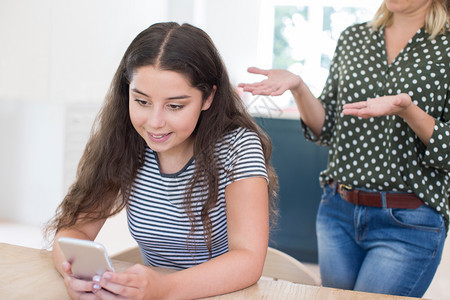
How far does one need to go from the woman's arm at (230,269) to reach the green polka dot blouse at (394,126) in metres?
0.47

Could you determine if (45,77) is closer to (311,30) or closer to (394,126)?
(311,30)

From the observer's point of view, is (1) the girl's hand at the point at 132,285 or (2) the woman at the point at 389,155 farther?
(2) the woman at the point at 389,155

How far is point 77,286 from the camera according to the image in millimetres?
985

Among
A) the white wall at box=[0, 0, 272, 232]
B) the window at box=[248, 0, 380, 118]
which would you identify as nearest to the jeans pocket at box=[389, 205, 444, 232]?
the white wall at box=[0, 0, 272, 232]

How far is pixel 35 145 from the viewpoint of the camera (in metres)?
3.69

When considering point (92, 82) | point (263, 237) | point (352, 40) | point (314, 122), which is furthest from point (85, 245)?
point (92, 82)

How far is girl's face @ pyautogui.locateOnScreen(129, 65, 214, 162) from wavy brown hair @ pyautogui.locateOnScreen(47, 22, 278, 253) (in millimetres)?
23

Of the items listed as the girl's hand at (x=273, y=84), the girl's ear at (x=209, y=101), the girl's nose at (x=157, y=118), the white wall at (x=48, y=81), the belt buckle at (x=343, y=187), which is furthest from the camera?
the white wall at (x=48, y=81)

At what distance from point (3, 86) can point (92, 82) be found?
59 cm

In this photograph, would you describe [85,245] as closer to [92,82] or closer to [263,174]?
[263,174]

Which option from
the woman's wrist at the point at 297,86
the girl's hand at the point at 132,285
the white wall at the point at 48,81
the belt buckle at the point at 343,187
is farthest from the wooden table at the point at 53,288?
the white wall at the point at 48,81

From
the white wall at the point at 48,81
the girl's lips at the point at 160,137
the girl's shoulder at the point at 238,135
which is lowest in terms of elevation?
the white wall at the point at 48,81

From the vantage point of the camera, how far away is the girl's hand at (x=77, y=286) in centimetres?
98

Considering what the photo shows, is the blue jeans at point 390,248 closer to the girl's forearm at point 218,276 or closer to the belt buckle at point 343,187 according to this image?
the belt buckle at point 343,187
